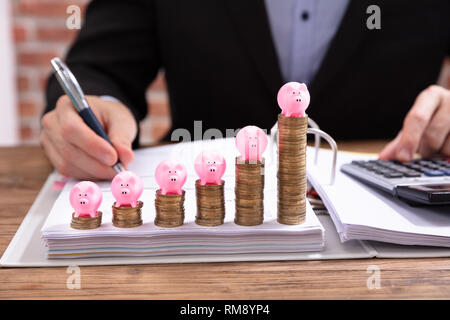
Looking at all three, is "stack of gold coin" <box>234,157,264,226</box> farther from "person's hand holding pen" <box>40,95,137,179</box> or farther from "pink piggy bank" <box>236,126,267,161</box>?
"person's hand holding pen" <box>40,95,137,179</box>

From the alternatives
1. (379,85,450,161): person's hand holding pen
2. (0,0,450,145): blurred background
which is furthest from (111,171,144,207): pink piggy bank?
(0,0,450,145): blurred background

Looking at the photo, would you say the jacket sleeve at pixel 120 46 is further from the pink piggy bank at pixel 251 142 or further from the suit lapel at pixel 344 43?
the pink piggy bank at pixel 251 142

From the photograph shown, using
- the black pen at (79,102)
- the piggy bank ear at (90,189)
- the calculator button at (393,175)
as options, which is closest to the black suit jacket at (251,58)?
the black pen at (79,102)

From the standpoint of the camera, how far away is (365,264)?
1.61 feet

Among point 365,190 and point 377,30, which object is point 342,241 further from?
point 377,30

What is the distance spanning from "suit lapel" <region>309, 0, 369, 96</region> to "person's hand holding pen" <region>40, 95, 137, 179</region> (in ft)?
1.81

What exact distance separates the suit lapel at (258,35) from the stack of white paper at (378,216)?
546 mm

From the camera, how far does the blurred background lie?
201 centimetres

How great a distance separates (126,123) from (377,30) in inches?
27.7

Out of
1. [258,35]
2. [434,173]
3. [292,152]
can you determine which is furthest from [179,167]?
[258,35]

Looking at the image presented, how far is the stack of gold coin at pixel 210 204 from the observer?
20.3 inches

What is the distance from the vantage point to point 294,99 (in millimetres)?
500

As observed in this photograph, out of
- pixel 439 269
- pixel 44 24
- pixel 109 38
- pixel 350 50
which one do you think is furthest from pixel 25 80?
pixel 439 269

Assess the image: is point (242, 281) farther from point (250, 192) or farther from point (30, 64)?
point (30, 64)
